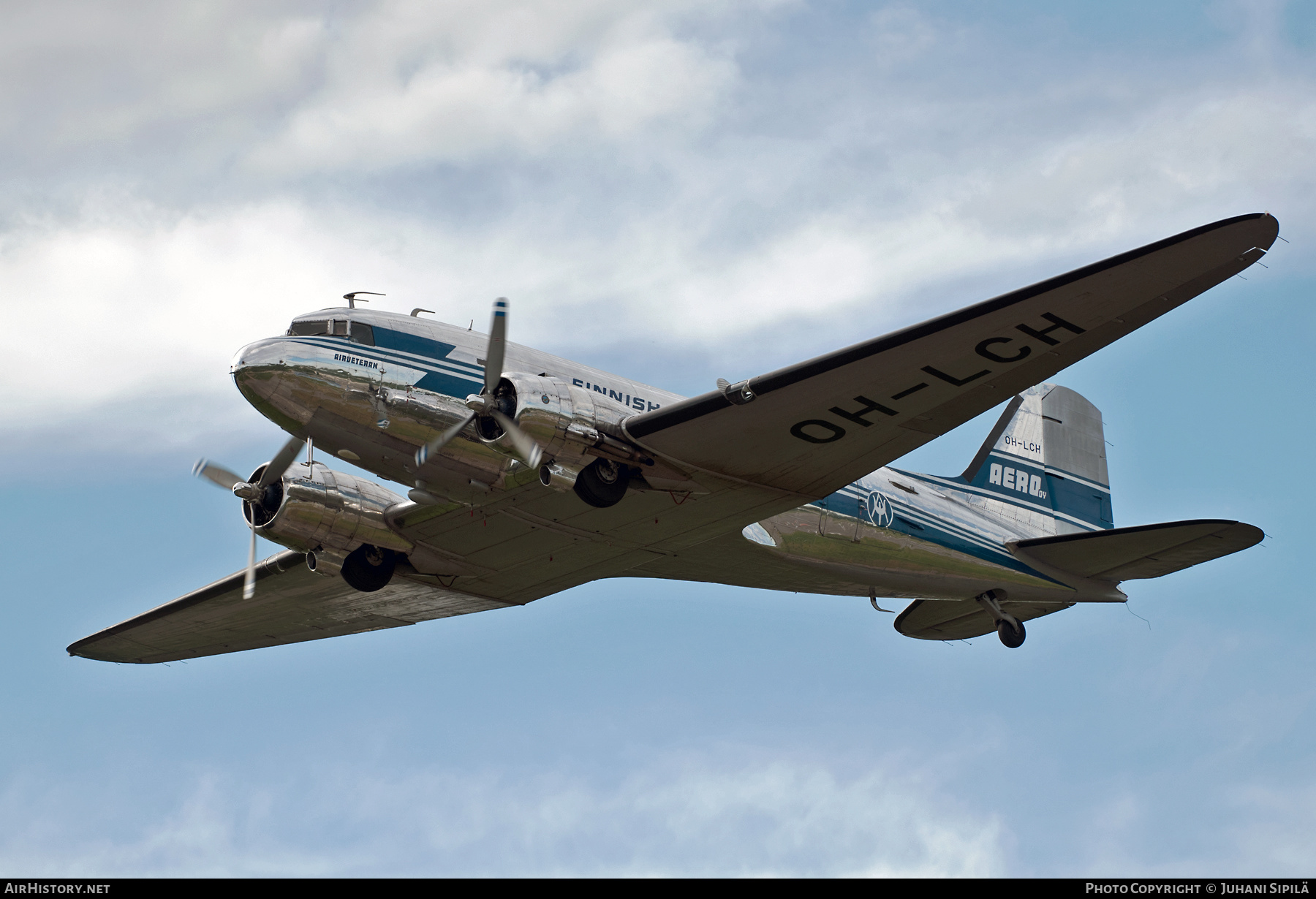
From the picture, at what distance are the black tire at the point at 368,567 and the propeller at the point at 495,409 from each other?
359 cm

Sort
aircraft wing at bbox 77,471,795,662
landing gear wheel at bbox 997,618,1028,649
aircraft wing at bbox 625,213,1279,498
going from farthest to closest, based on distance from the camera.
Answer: landing gear wheel at bbox 997,618,1028,649, aircraft wing at bbox 77,471,795,662, aircraft wing at bbox 625,213,1279,498

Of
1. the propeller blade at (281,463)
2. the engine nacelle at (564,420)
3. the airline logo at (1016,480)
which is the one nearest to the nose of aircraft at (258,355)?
the propeller blade at (281,463)

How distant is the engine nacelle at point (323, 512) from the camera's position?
2061 cm

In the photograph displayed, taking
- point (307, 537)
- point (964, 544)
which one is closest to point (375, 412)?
point (307, 537)

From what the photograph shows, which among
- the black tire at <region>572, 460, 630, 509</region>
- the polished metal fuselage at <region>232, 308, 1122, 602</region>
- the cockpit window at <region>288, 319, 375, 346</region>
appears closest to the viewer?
the black tire at <region>572, 460, 630, 509</region>

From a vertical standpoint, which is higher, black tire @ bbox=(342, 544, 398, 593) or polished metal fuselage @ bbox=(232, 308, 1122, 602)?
polished metal fuselage @ bbox=(232, 308, 1122, 602)

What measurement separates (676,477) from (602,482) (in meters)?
1.31

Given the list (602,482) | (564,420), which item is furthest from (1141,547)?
(564,420)

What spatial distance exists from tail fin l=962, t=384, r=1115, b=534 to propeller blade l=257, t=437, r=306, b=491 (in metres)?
12.8

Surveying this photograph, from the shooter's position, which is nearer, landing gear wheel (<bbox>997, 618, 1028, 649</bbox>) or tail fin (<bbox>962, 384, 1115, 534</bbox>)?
landing gear wheel (<bbox>997, 618, 1028, 649</bbox>)

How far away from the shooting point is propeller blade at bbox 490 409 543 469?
17281 mm

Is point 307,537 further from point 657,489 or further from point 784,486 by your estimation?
point 784,486

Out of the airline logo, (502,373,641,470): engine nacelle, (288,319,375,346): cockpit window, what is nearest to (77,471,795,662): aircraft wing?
(502,373,641,470): engine nacelle

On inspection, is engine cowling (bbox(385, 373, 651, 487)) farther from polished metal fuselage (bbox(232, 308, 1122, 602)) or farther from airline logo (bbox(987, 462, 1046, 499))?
airline logo (bbox(987, 462, 1046, 499))
